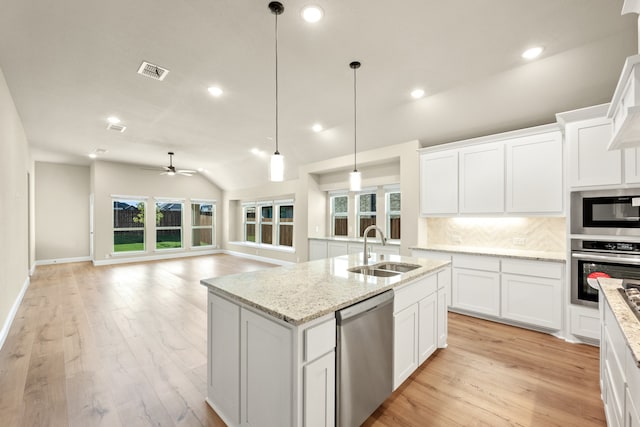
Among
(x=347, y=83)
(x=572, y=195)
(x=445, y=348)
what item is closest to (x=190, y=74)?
(x=347, y=83)

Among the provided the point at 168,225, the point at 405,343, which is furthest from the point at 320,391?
the point at 168,225

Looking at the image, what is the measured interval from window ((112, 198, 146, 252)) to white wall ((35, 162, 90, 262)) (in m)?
1.00

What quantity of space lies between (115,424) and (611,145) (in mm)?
3476

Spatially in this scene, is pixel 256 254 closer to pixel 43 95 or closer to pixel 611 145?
pixel 43 95

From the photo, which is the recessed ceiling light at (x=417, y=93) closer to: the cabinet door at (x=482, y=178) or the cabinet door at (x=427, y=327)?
the cabinet door at (x=482, y=178)

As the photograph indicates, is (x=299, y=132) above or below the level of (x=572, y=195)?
above

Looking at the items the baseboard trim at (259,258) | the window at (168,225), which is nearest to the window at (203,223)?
the window at (168,225)

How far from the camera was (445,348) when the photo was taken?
286 cm

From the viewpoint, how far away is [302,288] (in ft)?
6.04

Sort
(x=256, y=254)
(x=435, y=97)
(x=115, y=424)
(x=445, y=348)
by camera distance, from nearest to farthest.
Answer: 1. (x=115, y=424)
2. (x=445, y=348)
3. (x=435, y=97)
4. (x=256, y=254)

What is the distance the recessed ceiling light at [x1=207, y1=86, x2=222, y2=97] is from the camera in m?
3.47

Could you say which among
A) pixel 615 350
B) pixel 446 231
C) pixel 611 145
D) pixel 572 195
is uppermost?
pixel 611 145

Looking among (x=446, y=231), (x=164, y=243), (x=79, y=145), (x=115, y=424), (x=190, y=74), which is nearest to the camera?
(x=115, y=424)

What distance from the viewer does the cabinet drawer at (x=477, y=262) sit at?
3.46 m
